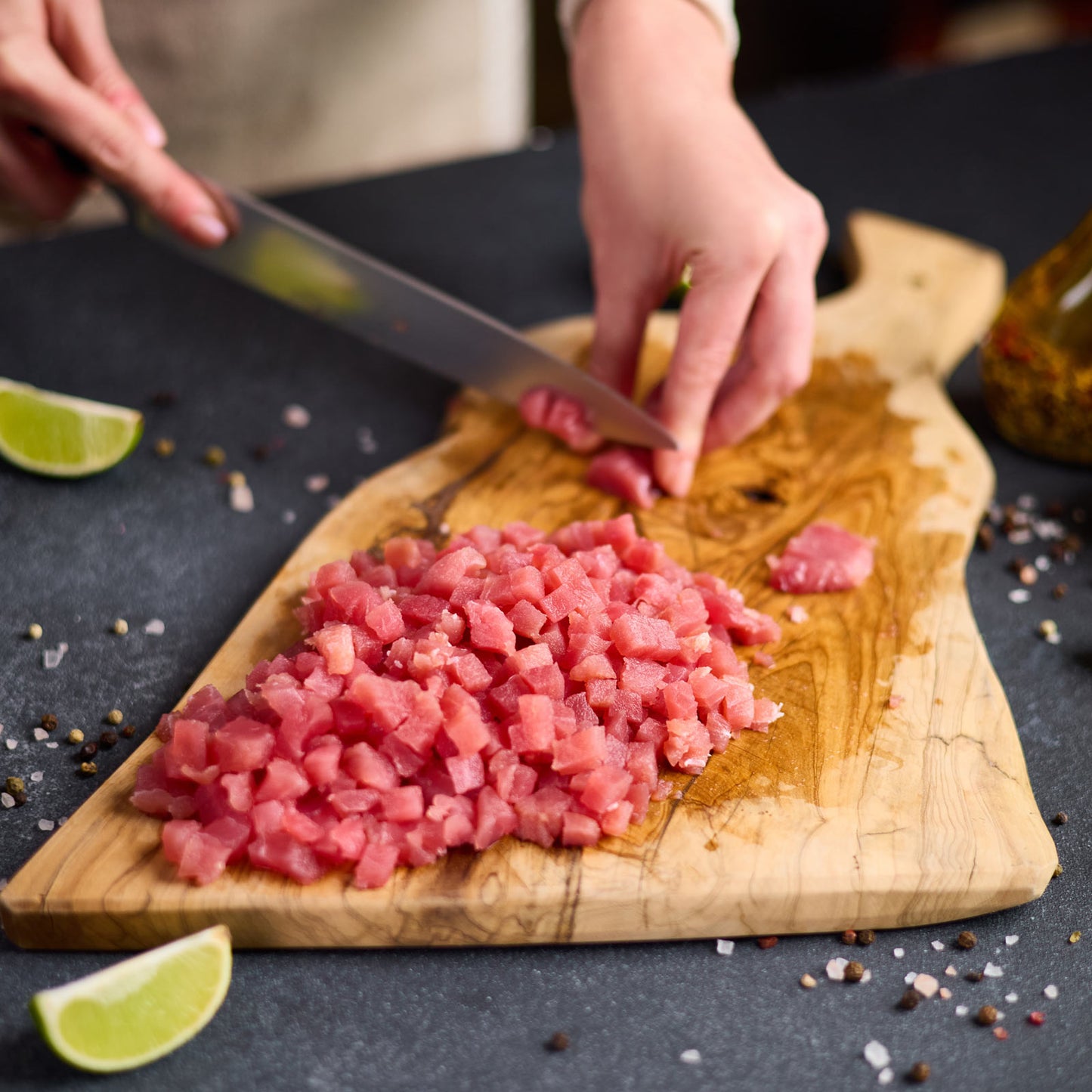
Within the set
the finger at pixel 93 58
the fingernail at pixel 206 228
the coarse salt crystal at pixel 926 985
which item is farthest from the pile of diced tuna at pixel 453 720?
the finger at pixel 93 58

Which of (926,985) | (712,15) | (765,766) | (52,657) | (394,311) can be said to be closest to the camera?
(926,985)

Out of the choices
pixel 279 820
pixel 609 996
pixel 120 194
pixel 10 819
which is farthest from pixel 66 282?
pixel 609 996

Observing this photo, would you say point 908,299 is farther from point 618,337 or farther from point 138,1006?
point 138,1006

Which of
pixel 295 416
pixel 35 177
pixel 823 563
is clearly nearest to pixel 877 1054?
pixel 823 563

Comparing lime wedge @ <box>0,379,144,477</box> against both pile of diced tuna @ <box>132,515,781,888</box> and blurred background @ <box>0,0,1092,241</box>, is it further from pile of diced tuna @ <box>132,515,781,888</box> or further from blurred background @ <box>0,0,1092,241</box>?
blurred background @ <box>0,0,1092,241</box>

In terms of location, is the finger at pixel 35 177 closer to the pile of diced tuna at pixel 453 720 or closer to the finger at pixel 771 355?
the pile of diced tuna at pixel 453 720

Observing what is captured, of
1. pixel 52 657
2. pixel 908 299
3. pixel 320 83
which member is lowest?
pixel 908 299

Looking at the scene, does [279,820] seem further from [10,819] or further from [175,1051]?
[10,819]
